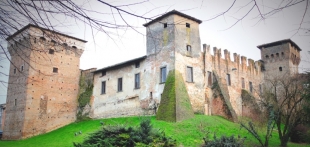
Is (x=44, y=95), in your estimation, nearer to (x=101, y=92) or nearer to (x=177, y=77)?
(x=101, y=92)

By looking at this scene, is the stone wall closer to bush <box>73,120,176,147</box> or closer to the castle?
the castle

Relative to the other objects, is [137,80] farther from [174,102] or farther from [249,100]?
[249,100]

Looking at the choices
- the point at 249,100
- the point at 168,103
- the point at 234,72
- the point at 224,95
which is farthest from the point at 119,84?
the point at 249,100

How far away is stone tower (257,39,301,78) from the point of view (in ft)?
107

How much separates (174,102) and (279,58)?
20.5 meters

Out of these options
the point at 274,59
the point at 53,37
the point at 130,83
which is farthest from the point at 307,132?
the point at 53,37

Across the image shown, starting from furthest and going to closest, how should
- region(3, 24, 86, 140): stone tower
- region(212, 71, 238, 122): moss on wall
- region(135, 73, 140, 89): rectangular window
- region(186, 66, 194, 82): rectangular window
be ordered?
1. region(3, 24, 86, 140): stone tower
2. region(135, 73, 140, 89): rectangular window
3. region(212, 71, 238, 122): moss on wall
4. region(186, 66, 194, 82): rectangular window

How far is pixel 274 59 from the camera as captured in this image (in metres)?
33.5

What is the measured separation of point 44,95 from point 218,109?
1667cm

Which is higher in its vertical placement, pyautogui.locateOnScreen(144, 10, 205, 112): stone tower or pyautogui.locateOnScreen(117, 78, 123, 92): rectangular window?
pyautogui.locateOnScreen(144, 10, 205, 112): stone tower

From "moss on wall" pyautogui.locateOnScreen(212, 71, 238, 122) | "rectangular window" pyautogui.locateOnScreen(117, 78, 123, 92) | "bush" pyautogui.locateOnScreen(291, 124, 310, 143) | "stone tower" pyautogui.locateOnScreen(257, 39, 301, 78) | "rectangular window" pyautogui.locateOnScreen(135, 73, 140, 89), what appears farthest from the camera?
"stone tower" pyautogui.locateOnScreen(257, 39, 301, 78)

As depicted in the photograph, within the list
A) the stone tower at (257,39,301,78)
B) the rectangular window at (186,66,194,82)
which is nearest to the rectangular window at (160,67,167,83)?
the rectangular window at (186,66,194,82)

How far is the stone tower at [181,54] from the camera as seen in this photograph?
2125cm

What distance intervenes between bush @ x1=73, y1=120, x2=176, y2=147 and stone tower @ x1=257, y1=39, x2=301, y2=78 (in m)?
26.0
